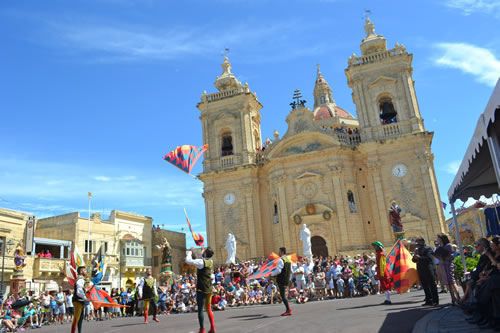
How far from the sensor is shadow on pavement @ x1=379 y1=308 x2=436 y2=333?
680 cm

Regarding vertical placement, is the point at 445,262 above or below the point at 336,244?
below

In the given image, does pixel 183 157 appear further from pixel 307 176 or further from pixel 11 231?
pixel 11 231

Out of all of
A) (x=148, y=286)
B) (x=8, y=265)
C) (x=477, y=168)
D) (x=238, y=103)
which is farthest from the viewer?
(x=238, y=103)

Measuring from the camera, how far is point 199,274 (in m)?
8.41

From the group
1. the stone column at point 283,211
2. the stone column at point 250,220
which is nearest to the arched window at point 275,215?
the stone column at point 283,211

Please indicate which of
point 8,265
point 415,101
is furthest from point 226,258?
point 415,101

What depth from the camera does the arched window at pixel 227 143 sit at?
37.0m

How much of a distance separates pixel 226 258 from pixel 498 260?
89.9ft

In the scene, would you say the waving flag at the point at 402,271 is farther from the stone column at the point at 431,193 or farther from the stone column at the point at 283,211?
the stone column at the point at 283,211

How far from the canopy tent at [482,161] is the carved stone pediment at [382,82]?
20788 mm

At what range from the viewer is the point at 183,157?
1998 centimetres

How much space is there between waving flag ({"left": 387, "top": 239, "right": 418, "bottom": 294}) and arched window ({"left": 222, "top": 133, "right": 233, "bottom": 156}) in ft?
86.6

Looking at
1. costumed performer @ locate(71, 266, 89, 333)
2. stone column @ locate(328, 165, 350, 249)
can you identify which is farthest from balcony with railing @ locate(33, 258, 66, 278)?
costumed performer @ locate(71, 266, 89, 333)

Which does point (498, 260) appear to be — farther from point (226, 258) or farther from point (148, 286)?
point (226, 258)
